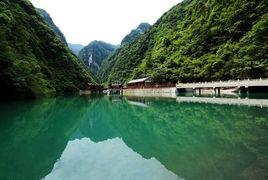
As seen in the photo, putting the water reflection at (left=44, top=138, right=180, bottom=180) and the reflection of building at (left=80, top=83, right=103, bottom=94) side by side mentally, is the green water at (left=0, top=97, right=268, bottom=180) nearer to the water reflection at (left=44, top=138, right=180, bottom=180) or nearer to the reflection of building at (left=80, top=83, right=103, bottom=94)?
the water reflection at (left=44, top=138, right=180, bottom=180)

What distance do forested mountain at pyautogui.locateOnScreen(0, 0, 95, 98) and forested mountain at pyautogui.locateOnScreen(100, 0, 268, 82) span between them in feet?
71.7

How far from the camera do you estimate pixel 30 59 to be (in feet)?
220

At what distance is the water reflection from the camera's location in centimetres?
984

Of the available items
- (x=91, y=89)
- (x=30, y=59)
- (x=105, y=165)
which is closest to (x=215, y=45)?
(x=91, y=89)

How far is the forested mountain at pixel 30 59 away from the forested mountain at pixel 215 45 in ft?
71.7

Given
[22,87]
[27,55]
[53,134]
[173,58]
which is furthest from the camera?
[173,58]

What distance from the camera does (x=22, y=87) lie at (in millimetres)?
49156

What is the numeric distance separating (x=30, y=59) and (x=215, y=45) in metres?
43.3

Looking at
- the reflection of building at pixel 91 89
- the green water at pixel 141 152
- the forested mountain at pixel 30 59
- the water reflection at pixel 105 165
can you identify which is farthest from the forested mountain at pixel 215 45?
the water reflection at pixel 105 165

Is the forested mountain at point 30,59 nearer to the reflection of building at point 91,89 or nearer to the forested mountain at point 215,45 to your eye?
the reflection of building at point 91,89

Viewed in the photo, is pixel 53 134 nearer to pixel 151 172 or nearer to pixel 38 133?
pixel 38 133

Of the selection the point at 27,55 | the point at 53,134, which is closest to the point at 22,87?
the point at 27,55

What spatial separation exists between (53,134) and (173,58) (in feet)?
239

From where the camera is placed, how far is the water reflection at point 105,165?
9.84m
